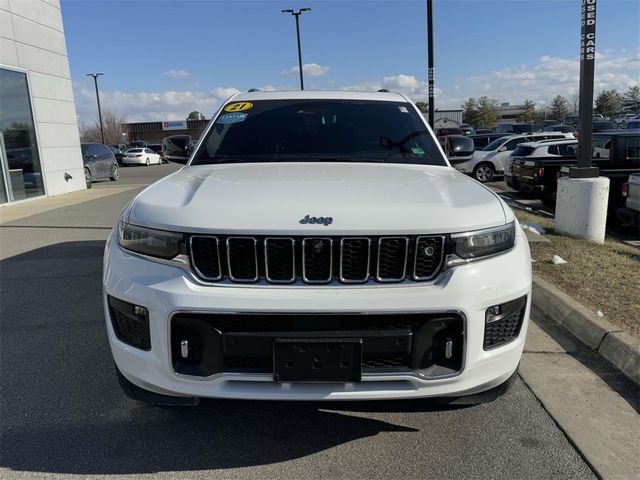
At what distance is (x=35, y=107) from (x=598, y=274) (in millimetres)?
15028

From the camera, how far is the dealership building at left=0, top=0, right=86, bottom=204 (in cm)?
1334

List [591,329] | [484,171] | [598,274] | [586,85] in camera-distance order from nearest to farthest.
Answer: [591,329] < [598,274] < [586,85] < [484,171]

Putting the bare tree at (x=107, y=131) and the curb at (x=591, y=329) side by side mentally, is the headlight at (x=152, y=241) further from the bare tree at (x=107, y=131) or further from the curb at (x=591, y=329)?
the bare tree at (x=107, y=131)

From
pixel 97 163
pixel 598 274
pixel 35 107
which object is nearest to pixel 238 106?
pixel 598 274

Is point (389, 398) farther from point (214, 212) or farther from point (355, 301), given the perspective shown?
point (214, 212)

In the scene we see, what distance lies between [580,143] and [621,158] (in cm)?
374

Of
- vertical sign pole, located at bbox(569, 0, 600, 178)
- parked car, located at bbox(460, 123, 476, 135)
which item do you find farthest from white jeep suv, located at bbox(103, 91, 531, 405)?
parked car, located at bbox(460, 123, 476, 135)

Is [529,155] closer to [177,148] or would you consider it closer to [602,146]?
[602,146]

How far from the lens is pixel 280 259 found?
7.35 ft

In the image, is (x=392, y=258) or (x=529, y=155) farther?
(x=529, y=155)

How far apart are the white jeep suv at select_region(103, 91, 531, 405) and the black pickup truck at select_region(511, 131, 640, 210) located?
300 inches

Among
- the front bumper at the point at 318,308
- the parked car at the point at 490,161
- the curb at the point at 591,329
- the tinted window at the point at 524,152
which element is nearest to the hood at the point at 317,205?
the front bumper at the point at 318,308

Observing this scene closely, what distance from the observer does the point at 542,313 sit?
4457 mm

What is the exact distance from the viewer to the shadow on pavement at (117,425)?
252cm
